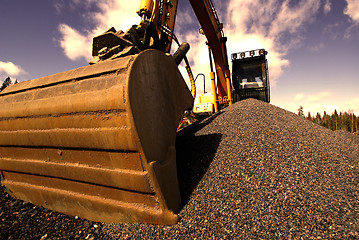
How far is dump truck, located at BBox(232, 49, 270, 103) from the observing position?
7.91 meters

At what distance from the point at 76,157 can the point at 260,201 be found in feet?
6.33

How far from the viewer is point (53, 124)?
83.4 inches

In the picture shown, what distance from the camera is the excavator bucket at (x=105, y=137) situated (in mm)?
1751

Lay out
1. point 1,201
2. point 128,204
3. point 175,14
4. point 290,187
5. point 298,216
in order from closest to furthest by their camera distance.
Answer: point 298,216, point 128,204, point 290,187, point 1,201, point 175,14

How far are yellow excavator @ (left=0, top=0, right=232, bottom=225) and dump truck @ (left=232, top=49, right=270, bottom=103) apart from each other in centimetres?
607

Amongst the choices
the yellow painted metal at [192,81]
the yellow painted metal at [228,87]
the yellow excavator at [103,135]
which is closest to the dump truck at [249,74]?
the yellow painted metal at [228,87]

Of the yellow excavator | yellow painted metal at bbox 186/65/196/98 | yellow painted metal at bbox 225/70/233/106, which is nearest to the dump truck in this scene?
yellow painted metal at bbox 225/70/233/106

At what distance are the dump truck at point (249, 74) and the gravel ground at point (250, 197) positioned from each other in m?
5.13

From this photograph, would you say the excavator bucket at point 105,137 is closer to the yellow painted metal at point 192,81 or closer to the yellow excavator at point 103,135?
the yellow excavator at point 103,135

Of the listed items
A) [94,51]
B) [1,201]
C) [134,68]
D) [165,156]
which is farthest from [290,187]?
[1,201]

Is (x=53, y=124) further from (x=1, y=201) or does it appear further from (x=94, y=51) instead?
(x=1, y=201)

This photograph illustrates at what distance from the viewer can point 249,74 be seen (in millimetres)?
8266

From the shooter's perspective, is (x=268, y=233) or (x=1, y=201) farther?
(x=1, y=201)

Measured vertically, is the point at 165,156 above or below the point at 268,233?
above
